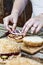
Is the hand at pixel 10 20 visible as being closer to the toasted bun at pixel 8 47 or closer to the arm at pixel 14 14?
the arm at pixel 14 14

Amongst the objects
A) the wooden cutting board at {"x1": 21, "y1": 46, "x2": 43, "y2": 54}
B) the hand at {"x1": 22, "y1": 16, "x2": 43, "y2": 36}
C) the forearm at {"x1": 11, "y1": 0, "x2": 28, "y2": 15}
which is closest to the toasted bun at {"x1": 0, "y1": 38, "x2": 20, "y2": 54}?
the wooden cutting board at {"x1": 21, "y1": 46, "x2": 43, "y2": 54}

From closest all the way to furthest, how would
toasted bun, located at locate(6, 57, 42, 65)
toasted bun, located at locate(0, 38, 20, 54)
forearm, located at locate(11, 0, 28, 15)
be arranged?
toasted bun, located at locate(6, 57, 42, 65)
toasted bun, located at locate(0, 38, 20, 54)
forearm, located at locate(11, 0, 28, 15)

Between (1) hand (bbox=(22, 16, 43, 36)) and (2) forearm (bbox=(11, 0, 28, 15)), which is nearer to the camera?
(1) hand (bbox=(22, 16, 43, 36))

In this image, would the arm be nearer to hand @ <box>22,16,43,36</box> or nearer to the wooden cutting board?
hand @ <box>22,16,43,36</box>

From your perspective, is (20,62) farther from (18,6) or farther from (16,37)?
(18,6)

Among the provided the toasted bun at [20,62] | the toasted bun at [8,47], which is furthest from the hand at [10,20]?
the toasted bun at [20,62]

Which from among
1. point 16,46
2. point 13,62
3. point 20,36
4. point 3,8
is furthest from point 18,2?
point 3,8

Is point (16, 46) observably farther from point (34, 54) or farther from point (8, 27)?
point (8, 27)

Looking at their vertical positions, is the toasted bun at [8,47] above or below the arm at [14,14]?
below

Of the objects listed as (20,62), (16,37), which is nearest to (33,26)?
(16,37)

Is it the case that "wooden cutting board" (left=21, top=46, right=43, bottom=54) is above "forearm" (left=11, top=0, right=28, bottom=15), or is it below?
below

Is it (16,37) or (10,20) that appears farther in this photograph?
(10,20)

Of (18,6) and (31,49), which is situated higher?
(18,6)
